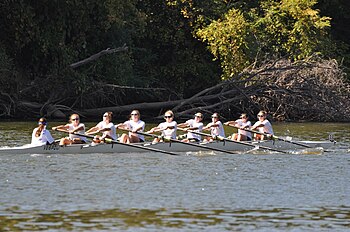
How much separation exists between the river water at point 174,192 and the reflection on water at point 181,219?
0.05 ft

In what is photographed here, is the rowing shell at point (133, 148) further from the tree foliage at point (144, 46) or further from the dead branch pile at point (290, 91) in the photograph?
the dead branch pile at point (290, 91)

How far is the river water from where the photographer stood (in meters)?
15.0

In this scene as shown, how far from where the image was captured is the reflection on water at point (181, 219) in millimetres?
14641

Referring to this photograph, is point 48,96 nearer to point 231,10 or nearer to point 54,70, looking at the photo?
point 54,70

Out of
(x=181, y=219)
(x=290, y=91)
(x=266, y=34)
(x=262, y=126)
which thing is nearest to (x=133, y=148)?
(x=262, y=126)

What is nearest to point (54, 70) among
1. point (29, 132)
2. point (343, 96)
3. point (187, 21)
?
point (29, 132)

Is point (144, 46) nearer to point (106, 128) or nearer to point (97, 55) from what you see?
point (97, 55)

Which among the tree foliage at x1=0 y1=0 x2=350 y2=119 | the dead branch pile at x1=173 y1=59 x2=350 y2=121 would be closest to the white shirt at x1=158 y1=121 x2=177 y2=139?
the tree foliage at x1=0 y1=0 x2=350 y2=119

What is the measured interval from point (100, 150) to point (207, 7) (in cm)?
2092

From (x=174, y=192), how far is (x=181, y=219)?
306 cm

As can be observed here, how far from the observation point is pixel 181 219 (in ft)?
50.3

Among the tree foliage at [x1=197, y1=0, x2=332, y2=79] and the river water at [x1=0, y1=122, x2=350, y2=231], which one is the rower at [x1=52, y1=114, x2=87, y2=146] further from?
the tree foliage at [x1=197, y1=0, x2=332, y2=79]

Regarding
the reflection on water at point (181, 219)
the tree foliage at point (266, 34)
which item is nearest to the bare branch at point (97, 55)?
the tree foliage at point (266, 34)

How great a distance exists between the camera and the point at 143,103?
147 ft
